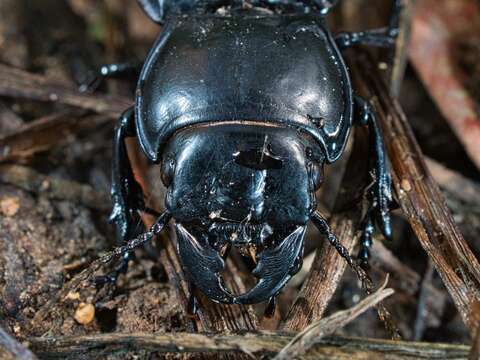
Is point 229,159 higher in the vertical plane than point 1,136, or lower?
higher

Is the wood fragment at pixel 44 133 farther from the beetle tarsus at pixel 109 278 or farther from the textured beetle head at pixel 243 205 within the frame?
the textured beetle head at pixel 243 205

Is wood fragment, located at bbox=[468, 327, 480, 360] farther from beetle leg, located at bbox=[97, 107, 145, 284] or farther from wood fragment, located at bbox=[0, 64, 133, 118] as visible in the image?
wood fragment, located at bbox=[0, 64, 133, 118]

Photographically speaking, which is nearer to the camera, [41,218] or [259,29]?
[259,29]

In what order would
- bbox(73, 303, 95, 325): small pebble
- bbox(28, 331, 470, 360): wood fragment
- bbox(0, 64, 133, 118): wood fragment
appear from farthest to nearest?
bbox(0, 64, 133, 118): wood fragment < bbox(73, 303, 95, 325): small pebble < bbox(28, 331, 470, 360): wood fragment

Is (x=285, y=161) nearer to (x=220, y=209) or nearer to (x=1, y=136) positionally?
(x=220, y=209)

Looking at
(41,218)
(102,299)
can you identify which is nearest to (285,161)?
(102,299)

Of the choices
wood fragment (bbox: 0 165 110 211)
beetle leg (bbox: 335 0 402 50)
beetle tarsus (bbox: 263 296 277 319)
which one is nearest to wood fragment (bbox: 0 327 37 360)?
beetle tarsus (bbox: 263 296 277 319)
